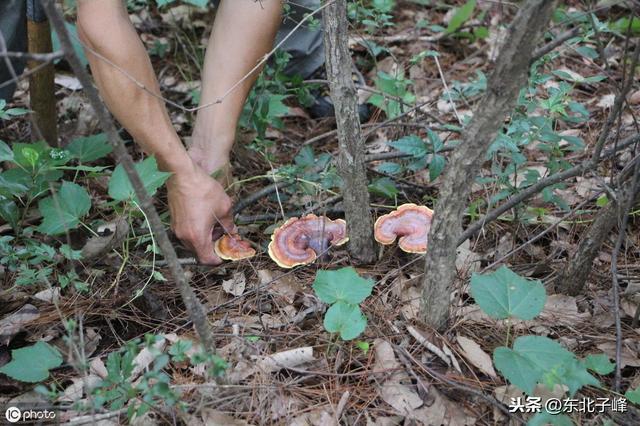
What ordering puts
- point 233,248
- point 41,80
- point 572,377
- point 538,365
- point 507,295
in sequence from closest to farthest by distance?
1. point 572,377
2. point 538,365
3. point 507,295
4. point 233,248
5. point 41,80

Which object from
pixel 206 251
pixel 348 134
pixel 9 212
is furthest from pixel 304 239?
pixel 9 212

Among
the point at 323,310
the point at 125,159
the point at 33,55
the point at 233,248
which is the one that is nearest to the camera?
the point at 33,55

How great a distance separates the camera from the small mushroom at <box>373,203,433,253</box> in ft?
8.66

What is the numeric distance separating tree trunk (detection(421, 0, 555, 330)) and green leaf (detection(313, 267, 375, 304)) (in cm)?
25

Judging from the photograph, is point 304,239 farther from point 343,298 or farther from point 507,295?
point 507,295

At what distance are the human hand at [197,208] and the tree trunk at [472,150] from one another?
108 centimetres

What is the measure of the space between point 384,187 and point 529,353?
48.3 inches

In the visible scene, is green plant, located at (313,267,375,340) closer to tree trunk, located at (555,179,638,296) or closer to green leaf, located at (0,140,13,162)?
tree trunk, located at (555,179,638,296)

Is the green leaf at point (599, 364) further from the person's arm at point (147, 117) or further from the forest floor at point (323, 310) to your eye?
the person's arm at point (147, 117)

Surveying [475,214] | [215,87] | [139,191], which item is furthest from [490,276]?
[215,87]

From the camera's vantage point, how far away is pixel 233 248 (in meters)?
2.83

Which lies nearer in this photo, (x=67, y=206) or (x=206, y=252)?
(x=67, y=206)

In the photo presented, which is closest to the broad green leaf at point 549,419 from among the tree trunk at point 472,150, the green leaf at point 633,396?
the green leaf at point 633,396

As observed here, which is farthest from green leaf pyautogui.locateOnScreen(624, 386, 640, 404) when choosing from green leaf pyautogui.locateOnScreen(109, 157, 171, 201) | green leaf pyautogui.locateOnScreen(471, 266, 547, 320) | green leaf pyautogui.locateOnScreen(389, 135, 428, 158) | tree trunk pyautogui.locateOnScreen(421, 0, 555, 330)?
green leaf pyautogui.locateOnScreen(109, 157, 171, 201)
